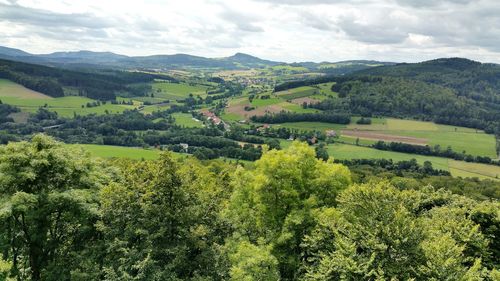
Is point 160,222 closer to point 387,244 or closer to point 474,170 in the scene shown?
point 387,244

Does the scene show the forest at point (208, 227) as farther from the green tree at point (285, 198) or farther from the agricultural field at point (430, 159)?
the agricultural field at point (430, 159)

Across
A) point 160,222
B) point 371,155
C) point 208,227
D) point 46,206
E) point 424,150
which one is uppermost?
point 46,206

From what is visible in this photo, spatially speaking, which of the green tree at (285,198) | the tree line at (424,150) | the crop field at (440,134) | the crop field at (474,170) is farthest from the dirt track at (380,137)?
the green tree at (285,198)

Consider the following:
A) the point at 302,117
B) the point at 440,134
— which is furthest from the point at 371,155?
the point at 302,117

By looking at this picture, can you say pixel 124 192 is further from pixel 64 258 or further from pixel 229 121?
pixel 229 121

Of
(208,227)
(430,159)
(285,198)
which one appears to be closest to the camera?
(208,227)

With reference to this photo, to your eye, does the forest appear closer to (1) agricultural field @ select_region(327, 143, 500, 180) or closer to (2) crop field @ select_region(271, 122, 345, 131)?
(1) agricultural field @ select_region(327, 143, 500, 180)

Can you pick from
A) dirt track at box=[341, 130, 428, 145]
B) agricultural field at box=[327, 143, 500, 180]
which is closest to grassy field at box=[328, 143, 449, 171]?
agricultural field at box=[327, 143, 500, 180]
